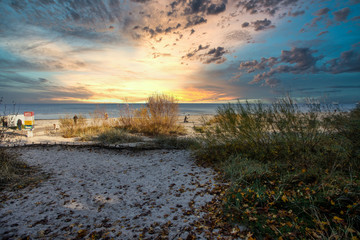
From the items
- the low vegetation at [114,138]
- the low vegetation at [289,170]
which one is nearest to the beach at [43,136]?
the low vegetation at [114,138]

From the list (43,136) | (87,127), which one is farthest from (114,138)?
(43,136)

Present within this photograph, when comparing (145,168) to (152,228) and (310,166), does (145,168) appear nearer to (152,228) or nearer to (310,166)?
(152,228)

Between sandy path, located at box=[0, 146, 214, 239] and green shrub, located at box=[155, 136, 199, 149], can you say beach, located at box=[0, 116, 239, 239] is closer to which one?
sandy path, located at box=[0, 146, 214, 239]

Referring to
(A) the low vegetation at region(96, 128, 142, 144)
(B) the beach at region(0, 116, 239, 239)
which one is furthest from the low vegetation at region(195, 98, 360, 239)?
(A) the low vegetation at region(96, 128, 142, 144)

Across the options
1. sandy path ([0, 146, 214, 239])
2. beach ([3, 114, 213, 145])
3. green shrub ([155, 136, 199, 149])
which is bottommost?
sandy path ([0, 146, 214, 239])

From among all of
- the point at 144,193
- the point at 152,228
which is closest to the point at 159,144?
A: the point at 144,193

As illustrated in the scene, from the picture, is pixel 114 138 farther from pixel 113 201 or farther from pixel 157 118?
pixel 113 201

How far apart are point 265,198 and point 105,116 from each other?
39.4 feet

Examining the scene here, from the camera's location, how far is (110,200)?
12.5 ft

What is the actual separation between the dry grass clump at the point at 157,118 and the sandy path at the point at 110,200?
5237 mm

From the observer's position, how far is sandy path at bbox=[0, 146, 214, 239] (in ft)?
9.54

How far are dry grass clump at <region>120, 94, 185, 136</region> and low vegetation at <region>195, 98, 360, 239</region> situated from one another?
17.7 feet

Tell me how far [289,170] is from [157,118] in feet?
27.4

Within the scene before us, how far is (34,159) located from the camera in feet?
21.3
